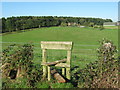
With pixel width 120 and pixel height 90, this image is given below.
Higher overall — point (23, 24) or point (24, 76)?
point (23, 24)

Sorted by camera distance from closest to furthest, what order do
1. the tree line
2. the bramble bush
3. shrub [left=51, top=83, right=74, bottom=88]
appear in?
the bramble bush → shrub [left=51, top=83, right=74, bottom=88] → the tree line

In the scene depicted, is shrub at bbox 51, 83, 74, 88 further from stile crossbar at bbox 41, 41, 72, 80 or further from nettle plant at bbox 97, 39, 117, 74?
nettle plant at bbox 97, 39, 117, 74

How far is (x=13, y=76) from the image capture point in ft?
16.7

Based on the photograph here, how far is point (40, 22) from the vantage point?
54.0m

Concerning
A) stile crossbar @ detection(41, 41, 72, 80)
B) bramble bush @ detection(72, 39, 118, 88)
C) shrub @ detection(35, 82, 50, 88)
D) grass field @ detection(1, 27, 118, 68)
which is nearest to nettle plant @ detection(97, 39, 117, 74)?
bramble bush @ detection(72, 39, 118, 88)

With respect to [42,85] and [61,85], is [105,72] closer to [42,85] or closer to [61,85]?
[61,85]

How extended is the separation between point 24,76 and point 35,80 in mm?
324

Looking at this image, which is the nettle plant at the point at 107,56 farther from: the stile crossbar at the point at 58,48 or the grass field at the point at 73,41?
the grass field at the point at 73,41

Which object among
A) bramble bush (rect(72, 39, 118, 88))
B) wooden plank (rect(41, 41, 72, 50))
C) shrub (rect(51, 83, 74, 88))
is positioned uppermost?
wooden plank (rect(41, 41, 72, 50))

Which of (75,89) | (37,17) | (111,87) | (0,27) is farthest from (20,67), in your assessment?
(37,17)

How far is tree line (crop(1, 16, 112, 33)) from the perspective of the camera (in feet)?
147

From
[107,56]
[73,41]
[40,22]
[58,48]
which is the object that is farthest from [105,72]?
[40,22]

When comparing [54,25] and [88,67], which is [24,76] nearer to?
[88,67]

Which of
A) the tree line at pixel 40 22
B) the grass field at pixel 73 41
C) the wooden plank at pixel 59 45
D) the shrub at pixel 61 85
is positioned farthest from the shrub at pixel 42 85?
the tree line at pixel 40 22
